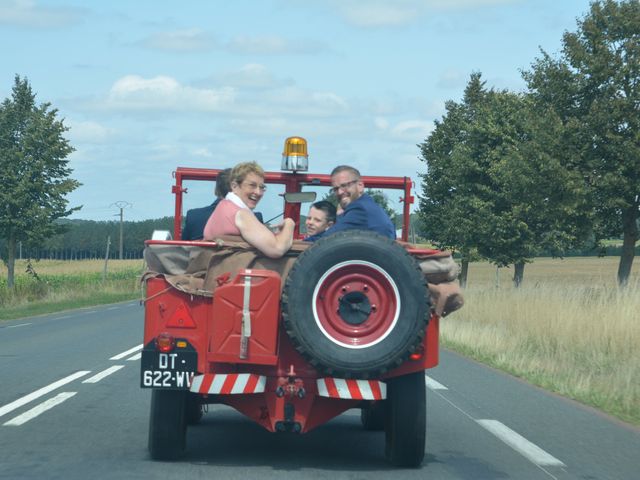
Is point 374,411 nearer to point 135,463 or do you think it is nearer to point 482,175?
point 135,463

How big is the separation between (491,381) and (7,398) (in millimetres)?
5761

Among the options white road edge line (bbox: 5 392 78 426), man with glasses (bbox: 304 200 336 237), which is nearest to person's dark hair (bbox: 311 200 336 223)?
man with glasses (bbox: 304 200 336 237)

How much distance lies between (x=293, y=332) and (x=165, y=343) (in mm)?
847

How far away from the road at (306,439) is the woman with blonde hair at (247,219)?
57.7 inches

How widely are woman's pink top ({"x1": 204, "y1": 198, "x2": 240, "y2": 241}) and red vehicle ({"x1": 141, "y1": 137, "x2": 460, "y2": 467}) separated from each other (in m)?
0.21

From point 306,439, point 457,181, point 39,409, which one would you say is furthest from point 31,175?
point 306,439

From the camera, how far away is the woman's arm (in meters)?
6.63

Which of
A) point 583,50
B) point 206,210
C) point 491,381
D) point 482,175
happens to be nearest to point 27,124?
point 482,175

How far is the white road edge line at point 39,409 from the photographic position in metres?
9.16

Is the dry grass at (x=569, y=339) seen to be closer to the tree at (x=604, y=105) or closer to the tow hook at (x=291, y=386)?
the tow hook at (x=291, y=386)

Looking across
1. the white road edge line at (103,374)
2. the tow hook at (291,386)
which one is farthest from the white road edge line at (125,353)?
the tow hook at (291,386)

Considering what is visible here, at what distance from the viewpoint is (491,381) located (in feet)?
43.5

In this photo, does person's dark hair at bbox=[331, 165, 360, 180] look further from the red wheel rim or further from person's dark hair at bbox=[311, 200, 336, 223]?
the red wheel rim

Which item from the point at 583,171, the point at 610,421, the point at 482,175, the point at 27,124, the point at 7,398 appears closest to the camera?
the point at 610,421
